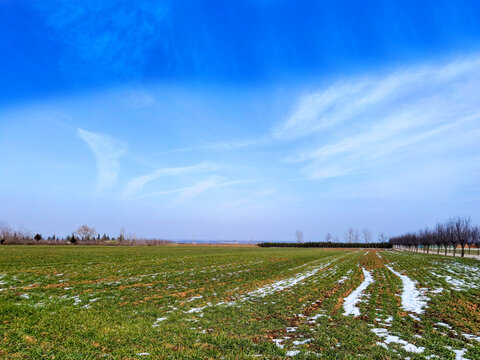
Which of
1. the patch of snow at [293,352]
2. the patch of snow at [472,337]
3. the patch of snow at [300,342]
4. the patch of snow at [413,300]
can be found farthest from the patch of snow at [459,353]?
the patch of snow at [413,300]

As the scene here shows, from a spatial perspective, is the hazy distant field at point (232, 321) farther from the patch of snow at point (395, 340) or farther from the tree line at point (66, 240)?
the tree line at point (66, 240)

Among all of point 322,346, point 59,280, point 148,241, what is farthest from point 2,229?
point 322,346

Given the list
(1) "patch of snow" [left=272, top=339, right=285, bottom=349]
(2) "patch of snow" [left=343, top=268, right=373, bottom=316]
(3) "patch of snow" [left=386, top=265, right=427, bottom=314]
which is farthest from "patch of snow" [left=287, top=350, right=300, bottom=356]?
(3) "patch of snow" [left=386, top=265, right=427, bottom=314]

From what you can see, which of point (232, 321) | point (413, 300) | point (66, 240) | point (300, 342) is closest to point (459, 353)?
point (300, 342)

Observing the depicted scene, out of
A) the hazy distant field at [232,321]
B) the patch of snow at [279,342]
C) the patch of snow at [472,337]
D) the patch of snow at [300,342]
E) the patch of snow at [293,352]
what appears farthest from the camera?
the patch of snow at [472,337]

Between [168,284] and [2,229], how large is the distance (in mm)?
121321

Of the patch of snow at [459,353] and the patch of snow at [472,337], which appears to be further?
the patch of snow at [472,337]

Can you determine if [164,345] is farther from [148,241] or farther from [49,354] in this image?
[148,241]

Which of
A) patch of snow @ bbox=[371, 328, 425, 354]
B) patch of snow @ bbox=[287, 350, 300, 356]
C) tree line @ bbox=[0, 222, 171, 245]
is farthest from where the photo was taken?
tree line @ bbox=[0, 222, 171, 245]

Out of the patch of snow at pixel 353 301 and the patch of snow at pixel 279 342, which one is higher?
the patch of snow at pixel 279 342

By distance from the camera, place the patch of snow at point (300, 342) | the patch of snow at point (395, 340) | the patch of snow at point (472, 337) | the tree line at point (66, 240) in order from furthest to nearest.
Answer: the tree line at point (66, 240)
the patch of snow at point (472, 337)
the patch of snow at point (300, 342)
the patch of snow at point (395, 340)

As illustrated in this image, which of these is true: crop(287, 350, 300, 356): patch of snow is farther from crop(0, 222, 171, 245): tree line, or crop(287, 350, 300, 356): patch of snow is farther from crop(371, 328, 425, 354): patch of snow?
crop(0, 222, 171, 245): tree line

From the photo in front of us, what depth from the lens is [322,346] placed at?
23.0 ft

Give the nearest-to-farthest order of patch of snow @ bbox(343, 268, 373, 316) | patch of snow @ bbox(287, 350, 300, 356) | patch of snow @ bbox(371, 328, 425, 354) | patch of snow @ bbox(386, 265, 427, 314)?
patch of snow @ bbox(287, 350, 300, 356) → patch of snow @ bbox(371, 328, 425, 354) → patch of snow @ bbox(343, 268, 373, 316) → patch of snow @ bbox(386, 265, 427, 314)
